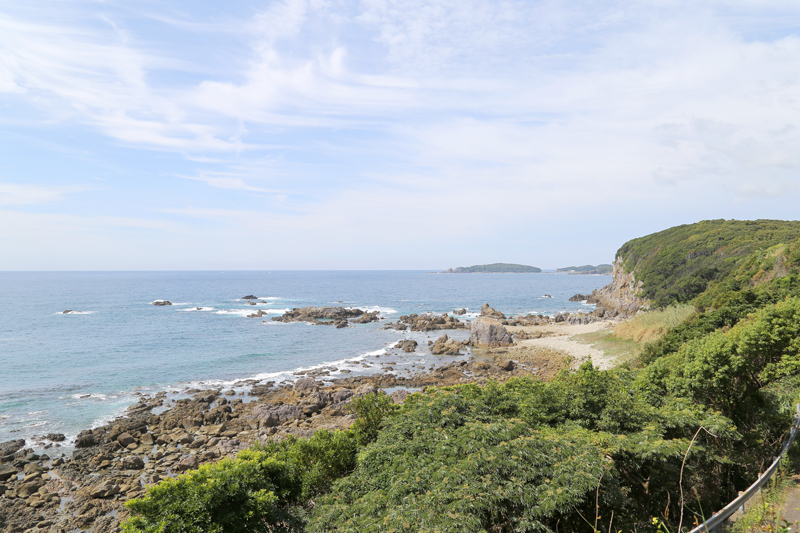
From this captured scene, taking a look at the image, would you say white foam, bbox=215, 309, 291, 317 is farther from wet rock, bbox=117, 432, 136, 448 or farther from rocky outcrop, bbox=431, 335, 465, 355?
wet rock, bbox=117, 432, 136, 448

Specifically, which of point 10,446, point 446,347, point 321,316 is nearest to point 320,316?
point 321,316

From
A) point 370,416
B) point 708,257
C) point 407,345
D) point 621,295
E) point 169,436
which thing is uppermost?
point 708,257

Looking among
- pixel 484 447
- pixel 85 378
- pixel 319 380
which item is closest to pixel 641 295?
pixel 319 380

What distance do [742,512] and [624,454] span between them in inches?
84.9

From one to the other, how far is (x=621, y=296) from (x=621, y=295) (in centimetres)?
28

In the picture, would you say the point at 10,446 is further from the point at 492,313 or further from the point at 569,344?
the point at 492,313

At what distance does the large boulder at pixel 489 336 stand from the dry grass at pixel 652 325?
11730 mm

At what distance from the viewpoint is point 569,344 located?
43531mm

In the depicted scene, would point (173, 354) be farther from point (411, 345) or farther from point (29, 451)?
point (411, 345)

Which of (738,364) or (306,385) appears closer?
(738,364)

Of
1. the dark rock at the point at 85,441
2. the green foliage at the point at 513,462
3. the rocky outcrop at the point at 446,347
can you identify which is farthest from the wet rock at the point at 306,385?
the green foliage at the point at 513,462

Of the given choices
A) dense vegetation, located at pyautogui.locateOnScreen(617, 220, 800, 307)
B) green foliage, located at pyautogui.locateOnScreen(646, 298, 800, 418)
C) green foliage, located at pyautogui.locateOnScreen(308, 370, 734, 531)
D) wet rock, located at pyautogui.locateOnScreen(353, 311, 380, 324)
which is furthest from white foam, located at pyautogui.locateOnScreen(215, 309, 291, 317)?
green foliage, located at pyautogui.locateOnScreen(646, 298, 800, 418)

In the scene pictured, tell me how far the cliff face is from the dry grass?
2285cm

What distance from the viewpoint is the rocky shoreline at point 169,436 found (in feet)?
54.6
